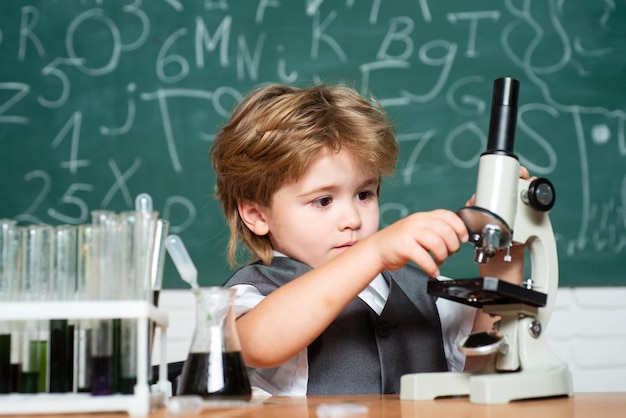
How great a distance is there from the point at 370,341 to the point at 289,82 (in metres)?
1.30

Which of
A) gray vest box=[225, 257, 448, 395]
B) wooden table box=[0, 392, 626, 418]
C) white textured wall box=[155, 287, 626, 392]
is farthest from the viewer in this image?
white textured wall box=[155, 287, 626, 392]

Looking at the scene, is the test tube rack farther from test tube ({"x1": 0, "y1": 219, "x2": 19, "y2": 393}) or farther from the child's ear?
the child's ear

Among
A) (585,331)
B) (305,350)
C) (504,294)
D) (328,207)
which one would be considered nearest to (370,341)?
(305,350)

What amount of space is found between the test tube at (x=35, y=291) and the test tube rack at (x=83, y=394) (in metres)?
0.01

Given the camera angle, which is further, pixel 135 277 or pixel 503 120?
pixel 503 120

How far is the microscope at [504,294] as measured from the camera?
38.9 inches

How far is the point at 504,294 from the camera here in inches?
37.9

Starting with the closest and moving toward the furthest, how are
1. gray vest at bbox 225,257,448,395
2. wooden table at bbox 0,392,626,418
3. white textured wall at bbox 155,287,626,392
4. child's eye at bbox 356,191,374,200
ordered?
1. wooden table at bbox 0,392,626,418
2. gray vest at bbox 225,257,448,395
3. child's eye at bbox 356,191,374,200
4. white textured wall at bbox 155,287,626,392

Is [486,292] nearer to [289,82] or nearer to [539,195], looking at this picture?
[539,195]

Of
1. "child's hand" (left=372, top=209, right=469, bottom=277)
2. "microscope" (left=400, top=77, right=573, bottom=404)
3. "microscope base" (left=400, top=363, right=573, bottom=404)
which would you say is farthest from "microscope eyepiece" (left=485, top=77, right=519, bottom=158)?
"microscope base" (left=400, top=363, right=573, bottom=404)

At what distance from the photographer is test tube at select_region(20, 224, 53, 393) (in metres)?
0.88

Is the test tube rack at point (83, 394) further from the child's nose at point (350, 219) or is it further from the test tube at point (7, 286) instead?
the child's nose at point (350, 219)

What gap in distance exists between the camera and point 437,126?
2.54m

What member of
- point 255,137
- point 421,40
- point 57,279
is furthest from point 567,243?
point 57,279
